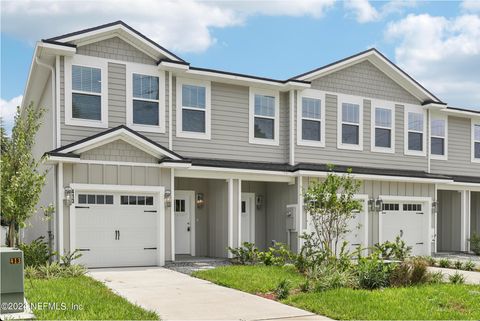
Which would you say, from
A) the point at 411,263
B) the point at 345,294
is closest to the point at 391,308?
the point at 345,294

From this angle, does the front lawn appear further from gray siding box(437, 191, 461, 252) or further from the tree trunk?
gray siding box(437, 191, 461, 252)

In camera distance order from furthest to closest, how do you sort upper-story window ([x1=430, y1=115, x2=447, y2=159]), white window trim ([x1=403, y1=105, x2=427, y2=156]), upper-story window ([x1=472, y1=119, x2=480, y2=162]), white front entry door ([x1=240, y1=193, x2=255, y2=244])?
upper-story window ([x1=472, y1=119, x2=480, y2=162])
upper-story window ([x1=430, y1=115, x2=447, y2=159])
white window trim ([x1=403, y1=105, x2=427, y2=156])
white front entry door ([x1=240, y1=193, x2=255, y2=244])

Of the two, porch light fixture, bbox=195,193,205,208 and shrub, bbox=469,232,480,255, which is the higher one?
porch light fixture, bbox=195,193,205,208

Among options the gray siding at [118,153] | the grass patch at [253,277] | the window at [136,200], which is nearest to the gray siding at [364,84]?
the gray siding at [118,153]

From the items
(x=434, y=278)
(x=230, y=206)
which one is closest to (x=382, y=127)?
(x=230, y=206)

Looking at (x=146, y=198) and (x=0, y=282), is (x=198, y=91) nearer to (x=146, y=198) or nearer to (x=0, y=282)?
(x=146, y=198)

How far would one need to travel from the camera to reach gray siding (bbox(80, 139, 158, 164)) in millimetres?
13914

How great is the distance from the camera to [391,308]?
8.30m

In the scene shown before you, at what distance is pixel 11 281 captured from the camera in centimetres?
783

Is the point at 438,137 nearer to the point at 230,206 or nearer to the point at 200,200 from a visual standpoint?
the point at 230,206

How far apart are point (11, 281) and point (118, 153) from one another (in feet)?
21.9

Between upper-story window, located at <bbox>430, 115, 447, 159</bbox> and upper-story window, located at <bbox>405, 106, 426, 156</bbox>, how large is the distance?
2.56 feet

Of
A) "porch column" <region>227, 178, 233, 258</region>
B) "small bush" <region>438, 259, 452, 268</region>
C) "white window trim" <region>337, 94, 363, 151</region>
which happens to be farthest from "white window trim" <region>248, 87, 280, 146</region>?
"small bush" <region>438, 259, 452, 268</region>

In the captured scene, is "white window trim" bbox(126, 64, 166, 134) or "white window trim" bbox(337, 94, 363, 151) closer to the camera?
"white window trim" bbox(126, 64, 166, 134)
